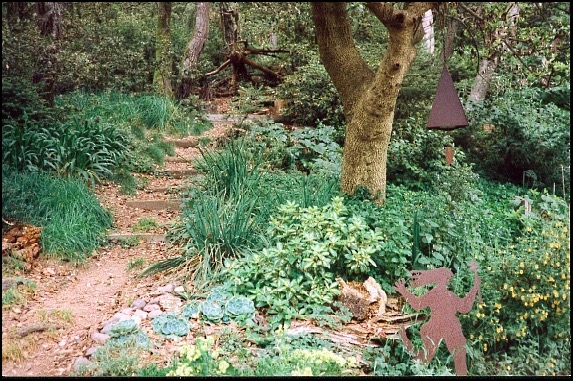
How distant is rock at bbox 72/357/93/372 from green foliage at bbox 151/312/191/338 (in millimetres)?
505

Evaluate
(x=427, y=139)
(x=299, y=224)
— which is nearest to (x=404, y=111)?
(x=427, y=139)

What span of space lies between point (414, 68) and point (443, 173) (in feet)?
8.71

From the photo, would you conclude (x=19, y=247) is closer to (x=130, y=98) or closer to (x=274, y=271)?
(x=274, y=271)

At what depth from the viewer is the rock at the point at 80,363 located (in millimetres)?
3410

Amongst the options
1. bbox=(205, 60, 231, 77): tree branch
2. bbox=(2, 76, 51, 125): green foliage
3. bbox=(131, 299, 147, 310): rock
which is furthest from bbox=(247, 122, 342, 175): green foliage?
bbox=(205, 60, 231, 77): tree branch

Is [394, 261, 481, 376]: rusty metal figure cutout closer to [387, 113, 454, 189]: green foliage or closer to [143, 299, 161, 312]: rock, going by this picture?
[143, 299, 161, 312]: rock

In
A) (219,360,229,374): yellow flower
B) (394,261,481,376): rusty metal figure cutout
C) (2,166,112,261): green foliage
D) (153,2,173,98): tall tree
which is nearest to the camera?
(219,360,229,374): yellow flower

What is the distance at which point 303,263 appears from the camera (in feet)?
13.5

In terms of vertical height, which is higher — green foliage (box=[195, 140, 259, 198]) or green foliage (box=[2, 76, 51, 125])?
green foliage (box=[2, 76, 51, 125])

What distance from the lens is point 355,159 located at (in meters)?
5.59

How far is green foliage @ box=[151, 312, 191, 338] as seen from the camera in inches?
149

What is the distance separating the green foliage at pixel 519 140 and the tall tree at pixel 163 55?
565 centimetres

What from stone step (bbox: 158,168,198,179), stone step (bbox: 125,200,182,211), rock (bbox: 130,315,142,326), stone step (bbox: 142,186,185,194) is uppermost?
stone step (bbox: 158,168,198,179)

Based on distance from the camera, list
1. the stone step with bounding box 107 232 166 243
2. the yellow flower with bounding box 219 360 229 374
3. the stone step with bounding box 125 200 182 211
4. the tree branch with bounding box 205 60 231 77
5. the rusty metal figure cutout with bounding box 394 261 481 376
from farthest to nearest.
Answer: the tree branch with bounding box 205 60 231 77
the stone step with bounding box 125 200 182 211
the stone step with bounding box 107 232 166 243
the rusty metal figure cutout with bounding box 394 261 481 376
the yellow flower with bounding box 219 360 229 374
